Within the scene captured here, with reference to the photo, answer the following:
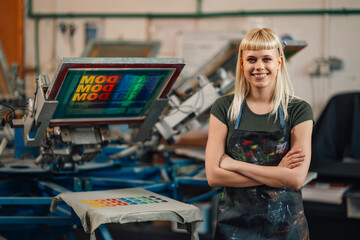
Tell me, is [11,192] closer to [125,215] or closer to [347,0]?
[125,215]

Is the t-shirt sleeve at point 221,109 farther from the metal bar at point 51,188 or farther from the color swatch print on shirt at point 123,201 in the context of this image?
the metal bar at point 51,188

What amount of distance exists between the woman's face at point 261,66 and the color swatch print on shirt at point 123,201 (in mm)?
689

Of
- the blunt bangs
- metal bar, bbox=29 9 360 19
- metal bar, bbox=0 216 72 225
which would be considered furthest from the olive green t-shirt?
metal bar, bbox=29 9 360 19

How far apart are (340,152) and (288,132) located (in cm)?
279

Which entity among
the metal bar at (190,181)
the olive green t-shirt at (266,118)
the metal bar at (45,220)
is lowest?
the metal bar at (45,220)

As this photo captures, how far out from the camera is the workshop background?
17.0ft

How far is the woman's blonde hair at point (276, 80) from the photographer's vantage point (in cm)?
186

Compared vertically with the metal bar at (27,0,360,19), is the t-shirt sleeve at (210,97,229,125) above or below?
below

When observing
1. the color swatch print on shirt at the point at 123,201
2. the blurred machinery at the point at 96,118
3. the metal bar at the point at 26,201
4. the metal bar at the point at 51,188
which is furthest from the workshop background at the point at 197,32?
the color swatch print on shirt at the point at 123,201

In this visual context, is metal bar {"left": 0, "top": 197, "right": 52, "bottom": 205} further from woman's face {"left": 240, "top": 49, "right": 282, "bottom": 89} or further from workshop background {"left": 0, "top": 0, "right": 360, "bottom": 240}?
workshop background {"left": 0, "top": 0, "right": 360, "bottom": 240}

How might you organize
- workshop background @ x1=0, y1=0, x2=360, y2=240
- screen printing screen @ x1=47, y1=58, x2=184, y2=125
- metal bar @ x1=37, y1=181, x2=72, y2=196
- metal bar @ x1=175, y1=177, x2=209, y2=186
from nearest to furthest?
screen printing screen @ x1=47, y1=58, x2=184, y2=125, metal bar @ x1=37, y1=181, x2=72, y2=196, metal bar @ x1=175, y1=177, x2=209, y2=186, workshop background @ x1=0, y1=0, x2=360, y2=240

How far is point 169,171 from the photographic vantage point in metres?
3.62

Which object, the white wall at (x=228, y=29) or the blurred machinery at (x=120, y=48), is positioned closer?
the blurred machinery at (x=120, y=48)

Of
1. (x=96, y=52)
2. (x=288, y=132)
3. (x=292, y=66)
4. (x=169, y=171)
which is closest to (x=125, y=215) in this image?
(x=288, y=132)
